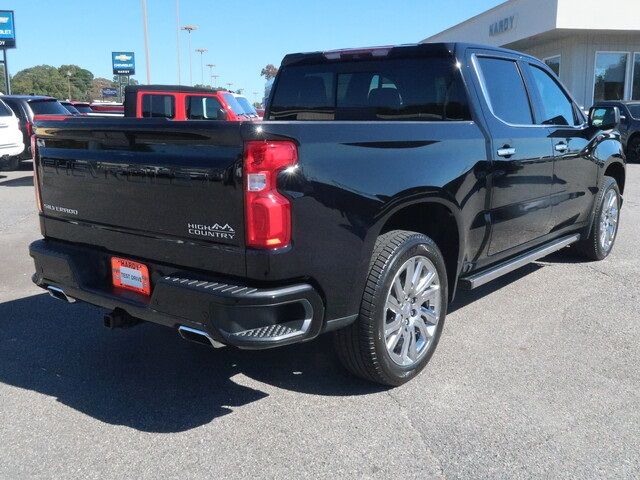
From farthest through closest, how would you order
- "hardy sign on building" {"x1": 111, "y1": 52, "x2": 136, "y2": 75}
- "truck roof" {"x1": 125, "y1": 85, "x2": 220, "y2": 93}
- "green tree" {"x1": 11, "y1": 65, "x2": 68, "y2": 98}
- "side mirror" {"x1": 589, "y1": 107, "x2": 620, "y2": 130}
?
1. "green tree" {"x1": 11, "y1": 65, "x2": 68, "y2": 98}
2. "hardy sign on building" {"x1": 111, "y1": 52, "x2": 136, "y2": 75}
3. "truck roof" {"x1": 125, "y1": 85, "x2": 220, "y2": 93}
4. "side mirror" {"x1": 589, "y1": 107, "x2": 620, "y2": 130}

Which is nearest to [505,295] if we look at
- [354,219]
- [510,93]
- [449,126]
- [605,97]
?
[510,93]

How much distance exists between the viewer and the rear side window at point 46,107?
15.5m

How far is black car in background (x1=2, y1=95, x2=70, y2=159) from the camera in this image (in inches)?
594

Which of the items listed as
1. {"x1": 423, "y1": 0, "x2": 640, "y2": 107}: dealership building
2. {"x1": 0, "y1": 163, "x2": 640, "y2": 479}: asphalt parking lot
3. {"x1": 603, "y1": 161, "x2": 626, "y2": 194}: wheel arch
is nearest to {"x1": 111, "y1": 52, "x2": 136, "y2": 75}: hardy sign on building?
{"x1": 423, "y1": 0, "x2": 640, "y2": 107}: dealership building

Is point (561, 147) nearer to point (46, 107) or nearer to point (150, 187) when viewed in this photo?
point (150, 187)

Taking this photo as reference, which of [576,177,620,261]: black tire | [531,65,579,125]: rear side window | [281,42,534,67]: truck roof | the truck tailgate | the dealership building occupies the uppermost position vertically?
the dealership building

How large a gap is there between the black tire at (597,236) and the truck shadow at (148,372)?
128 inches

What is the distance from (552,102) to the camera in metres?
5.34

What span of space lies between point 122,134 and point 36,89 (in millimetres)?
108829

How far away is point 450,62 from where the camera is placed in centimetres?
424

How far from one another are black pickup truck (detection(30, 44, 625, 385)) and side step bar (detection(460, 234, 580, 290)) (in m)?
0.02

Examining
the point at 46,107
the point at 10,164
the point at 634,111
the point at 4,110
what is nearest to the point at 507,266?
the point at 4,110

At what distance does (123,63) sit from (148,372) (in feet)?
180

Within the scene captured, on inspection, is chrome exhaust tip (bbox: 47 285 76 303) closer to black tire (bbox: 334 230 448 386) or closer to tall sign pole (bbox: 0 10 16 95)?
black tire (bbox: 334 230 448 386)
